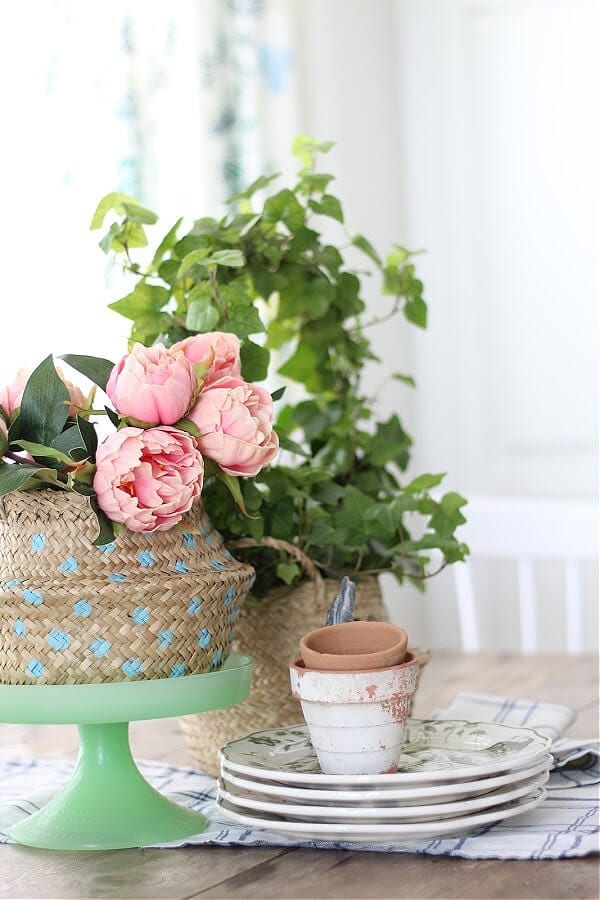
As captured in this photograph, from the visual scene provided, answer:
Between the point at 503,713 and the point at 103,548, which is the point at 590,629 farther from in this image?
the point at 103,548

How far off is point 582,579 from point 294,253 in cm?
215

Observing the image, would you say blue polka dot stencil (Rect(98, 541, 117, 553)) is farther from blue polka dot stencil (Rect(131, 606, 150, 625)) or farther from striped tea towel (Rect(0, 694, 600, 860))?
striped tea towel (Rect(0, 694, 600, 860))

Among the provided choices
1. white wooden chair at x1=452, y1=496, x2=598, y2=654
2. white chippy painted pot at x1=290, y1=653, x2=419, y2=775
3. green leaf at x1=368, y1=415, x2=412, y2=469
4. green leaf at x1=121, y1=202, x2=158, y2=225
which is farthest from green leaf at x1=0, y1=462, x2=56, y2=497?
white wooden chair at x1=452, y1=496, x2=598, y2=654

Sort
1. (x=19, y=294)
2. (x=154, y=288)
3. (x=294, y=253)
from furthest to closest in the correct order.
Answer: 1. (x=19, y=294)
2. (x=294, y=253)
3. (x=154, y=288)

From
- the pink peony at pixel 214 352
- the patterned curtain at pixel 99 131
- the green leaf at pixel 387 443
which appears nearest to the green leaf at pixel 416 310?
the green leaf at pixel 387 443

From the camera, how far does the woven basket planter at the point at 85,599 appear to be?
0.76 m

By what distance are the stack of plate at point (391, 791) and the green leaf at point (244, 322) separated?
0.35m

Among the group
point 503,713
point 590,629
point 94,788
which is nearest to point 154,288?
point 94,788

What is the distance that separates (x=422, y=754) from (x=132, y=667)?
21 centimetres

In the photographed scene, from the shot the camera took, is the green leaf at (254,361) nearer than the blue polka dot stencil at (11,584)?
No

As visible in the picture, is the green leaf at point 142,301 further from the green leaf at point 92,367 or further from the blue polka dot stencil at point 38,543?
the blue polka dot stencil at point 38,543

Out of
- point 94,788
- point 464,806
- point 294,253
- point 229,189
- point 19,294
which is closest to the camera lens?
point 464,806

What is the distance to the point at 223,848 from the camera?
2.59ft

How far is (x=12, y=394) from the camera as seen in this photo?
0.84 meters
